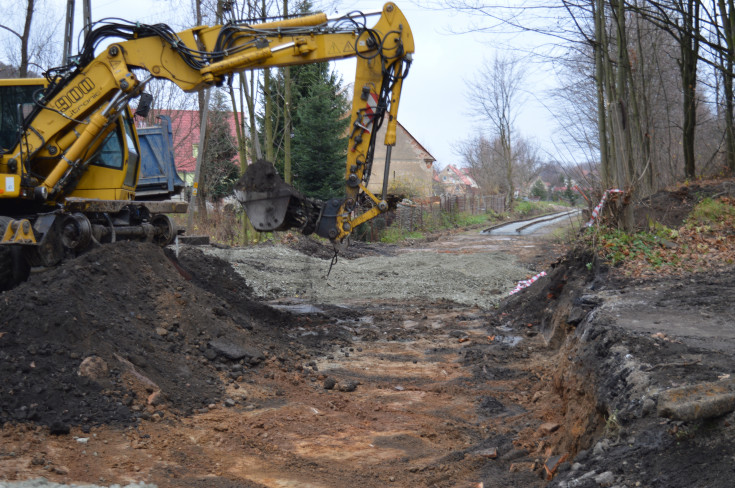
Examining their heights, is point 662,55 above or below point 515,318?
above

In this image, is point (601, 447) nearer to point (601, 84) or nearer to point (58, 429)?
point (58, 429)

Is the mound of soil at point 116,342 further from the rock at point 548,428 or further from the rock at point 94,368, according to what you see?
the rock at point 548,428

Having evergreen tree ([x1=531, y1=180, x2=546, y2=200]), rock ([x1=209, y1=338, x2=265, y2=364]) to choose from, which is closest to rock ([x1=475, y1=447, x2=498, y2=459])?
rock ([x1=209, y1=338, x2=265, y2=364])

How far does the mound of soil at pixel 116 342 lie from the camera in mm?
5422

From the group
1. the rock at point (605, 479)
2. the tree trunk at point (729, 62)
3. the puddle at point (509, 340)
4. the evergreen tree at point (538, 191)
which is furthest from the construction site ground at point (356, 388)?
the evergreen tree at point (538, 191)

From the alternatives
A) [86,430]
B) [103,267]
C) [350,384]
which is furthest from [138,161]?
[86,430]

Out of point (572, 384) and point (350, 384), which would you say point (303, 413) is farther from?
point (572, 384)

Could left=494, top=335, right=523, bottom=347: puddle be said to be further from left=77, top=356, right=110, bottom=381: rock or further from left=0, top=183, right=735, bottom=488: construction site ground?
left=77, top=356, right=110, bottom=381: rock

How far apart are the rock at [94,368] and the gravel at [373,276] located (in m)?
7.22

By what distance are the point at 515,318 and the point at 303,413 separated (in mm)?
5807

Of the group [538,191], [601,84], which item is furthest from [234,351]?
[538,191]

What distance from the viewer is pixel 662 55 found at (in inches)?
1026

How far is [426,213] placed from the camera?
3734 centimetres

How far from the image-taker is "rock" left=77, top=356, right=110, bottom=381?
18.9 feet
